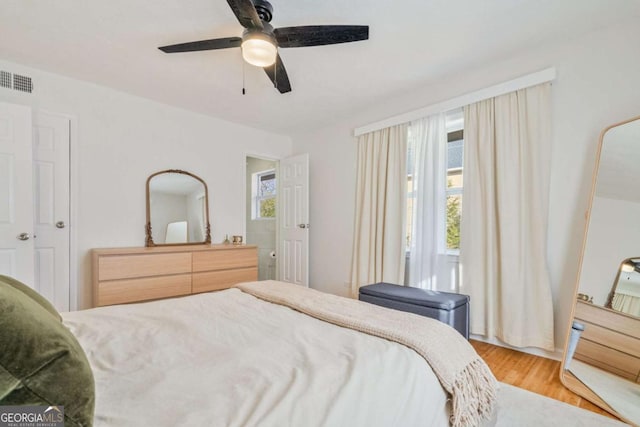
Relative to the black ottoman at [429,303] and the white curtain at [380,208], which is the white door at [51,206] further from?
the white curtain at [380,208]

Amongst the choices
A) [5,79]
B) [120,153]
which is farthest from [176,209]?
[5,79]

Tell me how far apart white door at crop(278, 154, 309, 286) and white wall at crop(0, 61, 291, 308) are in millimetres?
861

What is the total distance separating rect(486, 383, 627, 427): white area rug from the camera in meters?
1.58

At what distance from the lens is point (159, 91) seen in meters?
3.18

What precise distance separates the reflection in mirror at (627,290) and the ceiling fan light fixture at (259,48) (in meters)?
2.54

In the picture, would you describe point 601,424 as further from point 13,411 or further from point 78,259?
point 78,259

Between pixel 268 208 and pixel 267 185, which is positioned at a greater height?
pixel 267 185

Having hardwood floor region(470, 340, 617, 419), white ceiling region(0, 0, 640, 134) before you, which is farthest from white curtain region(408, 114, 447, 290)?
hardwood floor region(470, 340, 617, 419)

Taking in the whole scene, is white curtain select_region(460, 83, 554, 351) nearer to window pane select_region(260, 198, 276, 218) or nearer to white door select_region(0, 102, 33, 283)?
window pane select_region(260, 198, 276, 218)

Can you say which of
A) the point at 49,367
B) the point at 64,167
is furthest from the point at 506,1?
the point at 64,167

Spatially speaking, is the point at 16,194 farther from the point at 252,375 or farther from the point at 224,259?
the point at 252,375

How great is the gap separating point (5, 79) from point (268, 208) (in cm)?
328

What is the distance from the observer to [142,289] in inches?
113

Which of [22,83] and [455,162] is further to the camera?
Result: [455,162]
